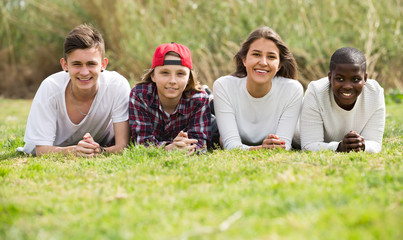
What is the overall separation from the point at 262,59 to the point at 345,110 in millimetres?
996

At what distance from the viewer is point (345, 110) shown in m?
4.47

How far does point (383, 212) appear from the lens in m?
2.30

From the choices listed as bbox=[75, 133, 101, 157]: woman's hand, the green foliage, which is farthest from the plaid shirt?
the green foliage

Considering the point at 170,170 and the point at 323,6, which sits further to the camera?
the point at 323,6

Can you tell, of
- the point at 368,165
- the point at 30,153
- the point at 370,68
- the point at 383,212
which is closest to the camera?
the point at 383,212

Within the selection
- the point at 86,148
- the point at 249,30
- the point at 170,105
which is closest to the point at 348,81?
the point at 170,105

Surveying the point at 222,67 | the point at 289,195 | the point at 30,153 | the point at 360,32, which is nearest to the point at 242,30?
the point at 222,67

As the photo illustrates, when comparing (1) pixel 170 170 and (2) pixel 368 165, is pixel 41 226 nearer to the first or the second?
(1) pixel 170 170

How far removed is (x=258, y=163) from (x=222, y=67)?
20.6 ft

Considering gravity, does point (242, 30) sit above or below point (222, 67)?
above

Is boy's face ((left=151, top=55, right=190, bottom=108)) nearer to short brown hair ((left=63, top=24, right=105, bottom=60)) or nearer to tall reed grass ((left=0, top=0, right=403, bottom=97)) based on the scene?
short brown hair ((left=63, top=24, right=105, bottom=60))

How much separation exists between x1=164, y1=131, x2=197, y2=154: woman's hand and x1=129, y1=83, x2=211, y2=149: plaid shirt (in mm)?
170

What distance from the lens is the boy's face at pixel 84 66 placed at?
4.43 meters

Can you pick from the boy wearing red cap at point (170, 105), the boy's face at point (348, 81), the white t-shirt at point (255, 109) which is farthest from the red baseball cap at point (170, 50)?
the boy's face at point (348, 81)
